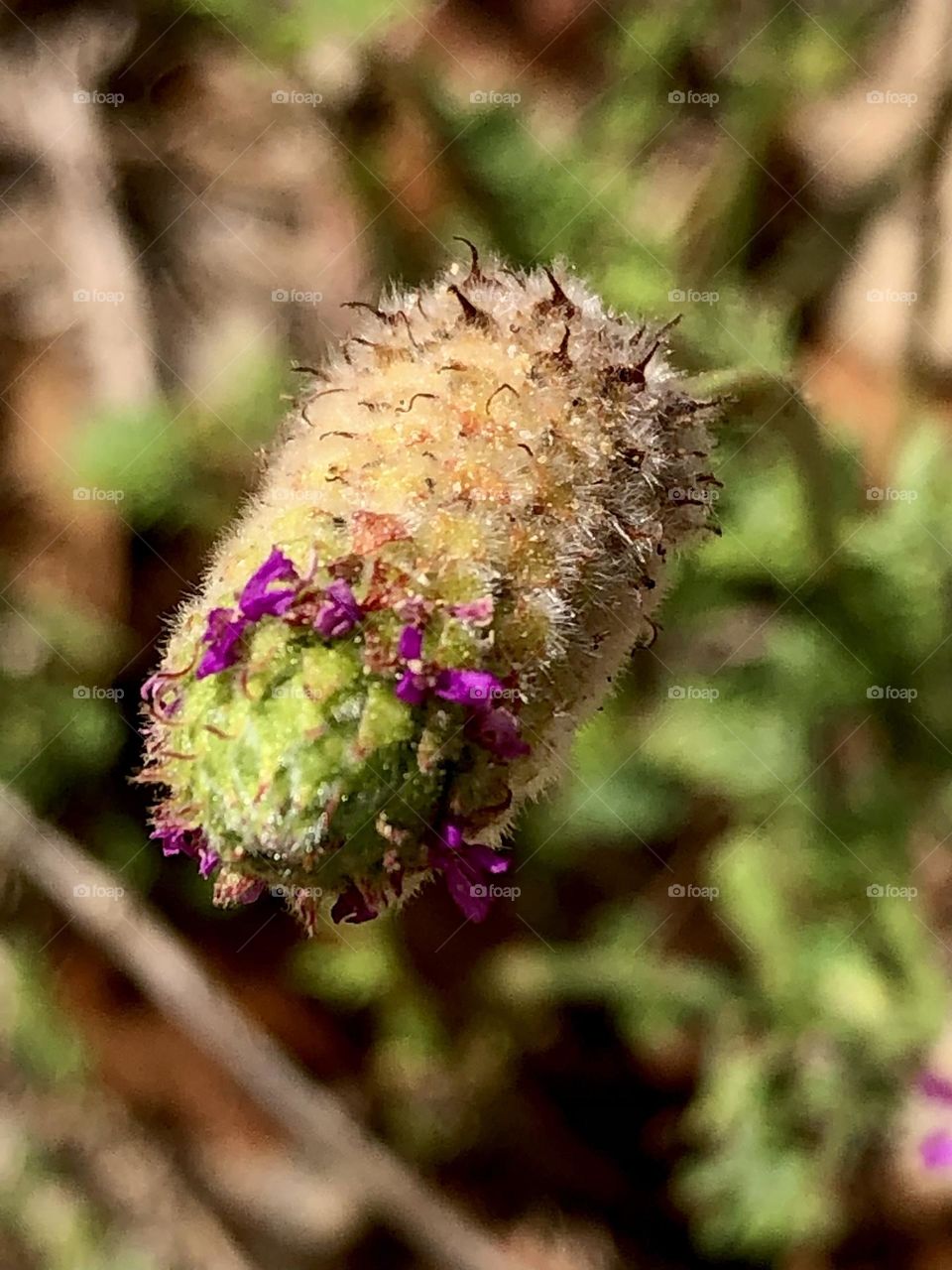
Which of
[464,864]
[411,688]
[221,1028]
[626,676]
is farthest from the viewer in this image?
[221,1028]

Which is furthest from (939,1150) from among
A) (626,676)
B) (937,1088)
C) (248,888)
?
(248,888)

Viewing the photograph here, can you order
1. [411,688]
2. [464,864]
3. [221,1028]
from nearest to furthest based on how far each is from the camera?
[411,688]
[464,864]
[221,1028]

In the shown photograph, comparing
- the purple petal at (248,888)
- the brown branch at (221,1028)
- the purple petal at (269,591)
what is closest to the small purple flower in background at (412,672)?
the purple petal at (269,591)

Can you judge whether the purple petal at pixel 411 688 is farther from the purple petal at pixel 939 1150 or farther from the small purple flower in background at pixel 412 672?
the purple petal at pixel 939 1150

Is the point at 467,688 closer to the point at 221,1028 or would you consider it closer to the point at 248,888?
the point at 248,888

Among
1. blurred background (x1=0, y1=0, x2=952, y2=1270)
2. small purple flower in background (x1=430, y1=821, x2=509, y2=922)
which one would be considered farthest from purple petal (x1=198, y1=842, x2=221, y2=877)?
blurred background (x1=0, y1=0, x2=952, y2=1270)
